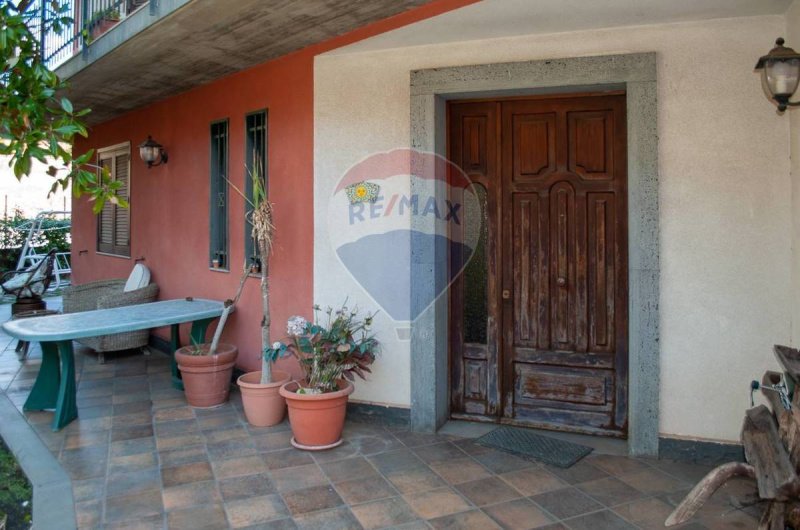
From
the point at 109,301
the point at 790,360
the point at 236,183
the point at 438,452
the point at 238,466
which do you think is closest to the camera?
the point at 790,360

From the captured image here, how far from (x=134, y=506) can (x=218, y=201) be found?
11.2ft

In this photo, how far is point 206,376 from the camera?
189 inches

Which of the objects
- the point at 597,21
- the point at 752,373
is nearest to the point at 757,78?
the point at 597,21

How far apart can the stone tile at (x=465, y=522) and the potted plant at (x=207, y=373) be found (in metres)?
2.49

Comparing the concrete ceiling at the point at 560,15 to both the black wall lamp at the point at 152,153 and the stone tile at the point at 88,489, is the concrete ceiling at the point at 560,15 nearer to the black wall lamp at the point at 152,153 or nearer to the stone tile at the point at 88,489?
the stone tile at the point at 88,489

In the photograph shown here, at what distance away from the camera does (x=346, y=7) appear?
385 cm

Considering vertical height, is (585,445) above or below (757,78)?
below

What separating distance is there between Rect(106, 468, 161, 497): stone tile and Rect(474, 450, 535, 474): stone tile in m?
1.95

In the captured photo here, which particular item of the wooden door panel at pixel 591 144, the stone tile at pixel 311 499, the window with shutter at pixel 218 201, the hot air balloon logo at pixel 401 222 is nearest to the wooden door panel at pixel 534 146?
the wooden door panel at pixel 591 144

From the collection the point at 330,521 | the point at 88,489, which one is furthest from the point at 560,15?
the point at 88,489

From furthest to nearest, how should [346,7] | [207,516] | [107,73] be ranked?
1. [107,73]
2. [346,7]
3. [207,516]

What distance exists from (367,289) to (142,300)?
3331mm

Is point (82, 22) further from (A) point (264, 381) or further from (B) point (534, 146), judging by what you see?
(B) point (534, 146)

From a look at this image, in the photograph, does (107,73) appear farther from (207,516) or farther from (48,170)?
(207,516)
